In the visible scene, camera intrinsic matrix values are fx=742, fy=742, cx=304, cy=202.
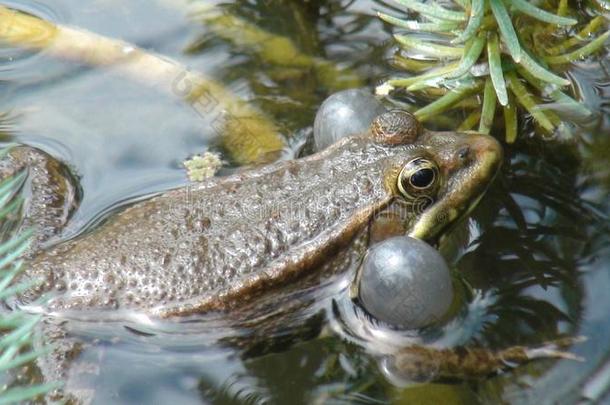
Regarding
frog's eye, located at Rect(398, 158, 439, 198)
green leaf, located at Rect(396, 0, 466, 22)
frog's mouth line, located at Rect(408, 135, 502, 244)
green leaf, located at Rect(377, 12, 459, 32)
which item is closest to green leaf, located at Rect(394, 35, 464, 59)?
green leaf, located at Rect(377, 12, 459, 32)

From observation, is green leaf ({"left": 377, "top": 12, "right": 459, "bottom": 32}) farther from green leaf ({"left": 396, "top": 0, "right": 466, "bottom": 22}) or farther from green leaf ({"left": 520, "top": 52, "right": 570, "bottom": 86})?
green leaf ({"left": 520, "top": 52, "right": 570, "bottom": 86})

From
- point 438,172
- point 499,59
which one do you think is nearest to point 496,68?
point 499,59

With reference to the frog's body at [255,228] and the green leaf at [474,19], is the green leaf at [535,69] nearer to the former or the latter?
the green leaf at [474,19]

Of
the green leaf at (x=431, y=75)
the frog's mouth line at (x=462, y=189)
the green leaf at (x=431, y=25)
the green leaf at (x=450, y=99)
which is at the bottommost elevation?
the frog's mouth line at (x=462, y=189)

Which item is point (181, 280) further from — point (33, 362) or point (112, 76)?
point (112, 76)

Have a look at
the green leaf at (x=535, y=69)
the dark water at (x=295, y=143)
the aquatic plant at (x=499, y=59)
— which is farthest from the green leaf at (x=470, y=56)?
the dark water at (x=295, y=143)
